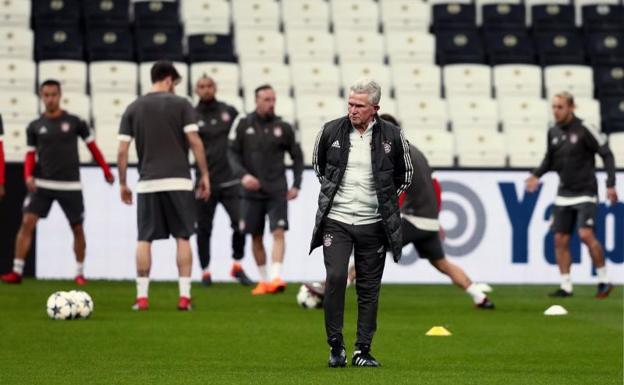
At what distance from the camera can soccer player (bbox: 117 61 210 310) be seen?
1403 centimetres

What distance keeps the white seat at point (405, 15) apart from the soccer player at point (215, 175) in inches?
249

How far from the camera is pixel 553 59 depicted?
24.2 m

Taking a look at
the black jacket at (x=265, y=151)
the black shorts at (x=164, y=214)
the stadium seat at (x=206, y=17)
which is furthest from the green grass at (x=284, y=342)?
the stadium seat at (x=206, y=17)

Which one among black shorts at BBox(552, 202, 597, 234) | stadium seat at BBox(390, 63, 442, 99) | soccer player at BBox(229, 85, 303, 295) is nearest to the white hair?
soccer player at BBox(229, 85, 303, 295)

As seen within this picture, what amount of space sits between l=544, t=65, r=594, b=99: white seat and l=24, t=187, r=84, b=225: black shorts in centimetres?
872

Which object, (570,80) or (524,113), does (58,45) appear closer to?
(524,113)

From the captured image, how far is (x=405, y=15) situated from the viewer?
24406 mm

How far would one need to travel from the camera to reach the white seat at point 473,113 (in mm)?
22219

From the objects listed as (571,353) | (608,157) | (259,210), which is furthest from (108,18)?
(571,353)

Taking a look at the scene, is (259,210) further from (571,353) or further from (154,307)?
(571,353)

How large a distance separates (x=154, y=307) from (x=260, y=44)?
9045mm

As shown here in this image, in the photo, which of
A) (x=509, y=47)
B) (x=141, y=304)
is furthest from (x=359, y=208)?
(x=509, y=47)

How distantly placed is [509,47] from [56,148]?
9.18m

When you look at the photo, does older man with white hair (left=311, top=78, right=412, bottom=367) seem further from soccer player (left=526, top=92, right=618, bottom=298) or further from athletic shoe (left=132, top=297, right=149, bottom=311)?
soccer player (left=526, top=92, right=618, bottom=298)
